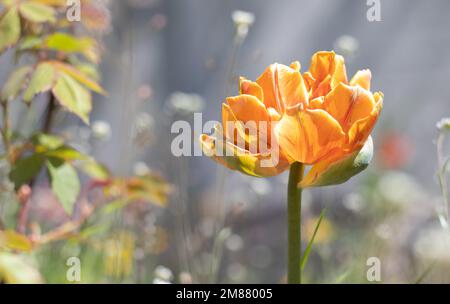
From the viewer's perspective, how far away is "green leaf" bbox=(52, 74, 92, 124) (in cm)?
109

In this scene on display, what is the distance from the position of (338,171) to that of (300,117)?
7cm

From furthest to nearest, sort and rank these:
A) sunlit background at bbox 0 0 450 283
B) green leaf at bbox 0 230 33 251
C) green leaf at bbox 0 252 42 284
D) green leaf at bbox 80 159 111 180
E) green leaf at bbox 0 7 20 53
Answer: sunlit background at bbox 0 0 450 283 < green leaf at bbox 80 159 111 180 < green leaf at bbox 0 7 20 53 < green leaf at bbox 0 230 33 251 < green leaf at bbox 0 252 42 284

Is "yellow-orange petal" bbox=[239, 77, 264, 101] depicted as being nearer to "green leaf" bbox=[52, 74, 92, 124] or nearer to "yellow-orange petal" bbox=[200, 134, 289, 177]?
"yellow-orange petal" bbox=[200, 134, 289, 177]

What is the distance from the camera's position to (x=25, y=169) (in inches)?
43.1

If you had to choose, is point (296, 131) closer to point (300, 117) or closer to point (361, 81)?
point (300, 117)

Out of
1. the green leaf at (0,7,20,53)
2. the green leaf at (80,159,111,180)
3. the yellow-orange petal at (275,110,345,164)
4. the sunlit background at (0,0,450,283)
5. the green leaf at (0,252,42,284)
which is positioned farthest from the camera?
the sunlit background at (0,0,450,283)

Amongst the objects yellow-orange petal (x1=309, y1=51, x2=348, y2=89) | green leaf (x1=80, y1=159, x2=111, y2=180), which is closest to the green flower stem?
yellow-orange petal (x1=309, y1=51, x2=348, y2=89)

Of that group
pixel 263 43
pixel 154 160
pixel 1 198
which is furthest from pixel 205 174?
pixel 1 198

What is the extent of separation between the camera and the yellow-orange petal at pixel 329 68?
33.0 inches

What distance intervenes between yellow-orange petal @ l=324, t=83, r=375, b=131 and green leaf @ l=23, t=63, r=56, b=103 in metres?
0.46

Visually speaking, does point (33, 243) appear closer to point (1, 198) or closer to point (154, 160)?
point (1, 198)

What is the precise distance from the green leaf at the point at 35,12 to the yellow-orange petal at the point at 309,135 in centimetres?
48

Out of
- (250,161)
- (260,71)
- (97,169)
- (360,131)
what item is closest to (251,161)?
(250,161)

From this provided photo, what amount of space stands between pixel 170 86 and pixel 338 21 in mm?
700
